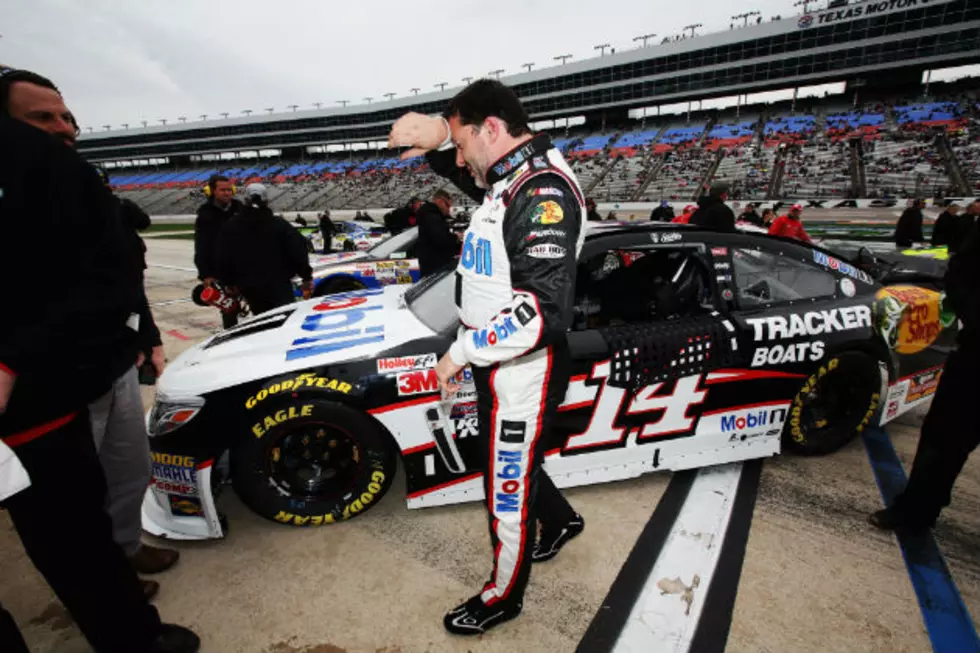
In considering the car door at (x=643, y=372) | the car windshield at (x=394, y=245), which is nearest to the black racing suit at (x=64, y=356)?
the car door at (x=643, y=372)

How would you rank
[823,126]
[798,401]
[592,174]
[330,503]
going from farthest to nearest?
[592,174], [823,126], [798,401], [330,503]

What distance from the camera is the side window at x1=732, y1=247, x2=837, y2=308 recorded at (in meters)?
2.53

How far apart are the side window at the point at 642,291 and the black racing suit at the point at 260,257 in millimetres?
2232

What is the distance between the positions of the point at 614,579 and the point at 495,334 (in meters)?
1.27

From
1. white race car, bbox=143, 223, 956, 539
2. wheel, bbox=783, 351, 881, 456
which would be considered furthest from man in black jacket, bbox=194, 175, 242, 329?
wheel, bbox=783, 351, 881, 456

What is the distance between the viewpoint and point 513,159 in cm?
144

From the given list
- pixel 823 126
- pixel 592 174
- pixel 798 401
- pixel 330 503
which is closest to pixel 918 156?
pixel 823 126

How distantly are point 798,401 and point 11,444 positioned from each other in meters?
3.16

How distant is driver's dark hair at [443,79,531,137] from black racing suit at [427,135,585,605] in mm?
88

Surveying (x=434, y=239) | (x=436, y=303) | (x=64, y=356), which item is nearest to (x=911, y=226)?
(x=434, y=239)

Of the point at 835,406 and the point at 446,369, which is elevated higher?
the point at 446,369

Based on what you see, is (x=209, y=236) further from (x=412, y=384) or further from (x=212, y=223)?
(x=412, y=384)

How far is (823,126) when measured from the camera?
38.8 meters

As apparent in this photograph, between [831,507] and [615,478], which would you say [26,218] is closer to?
[615,478]
